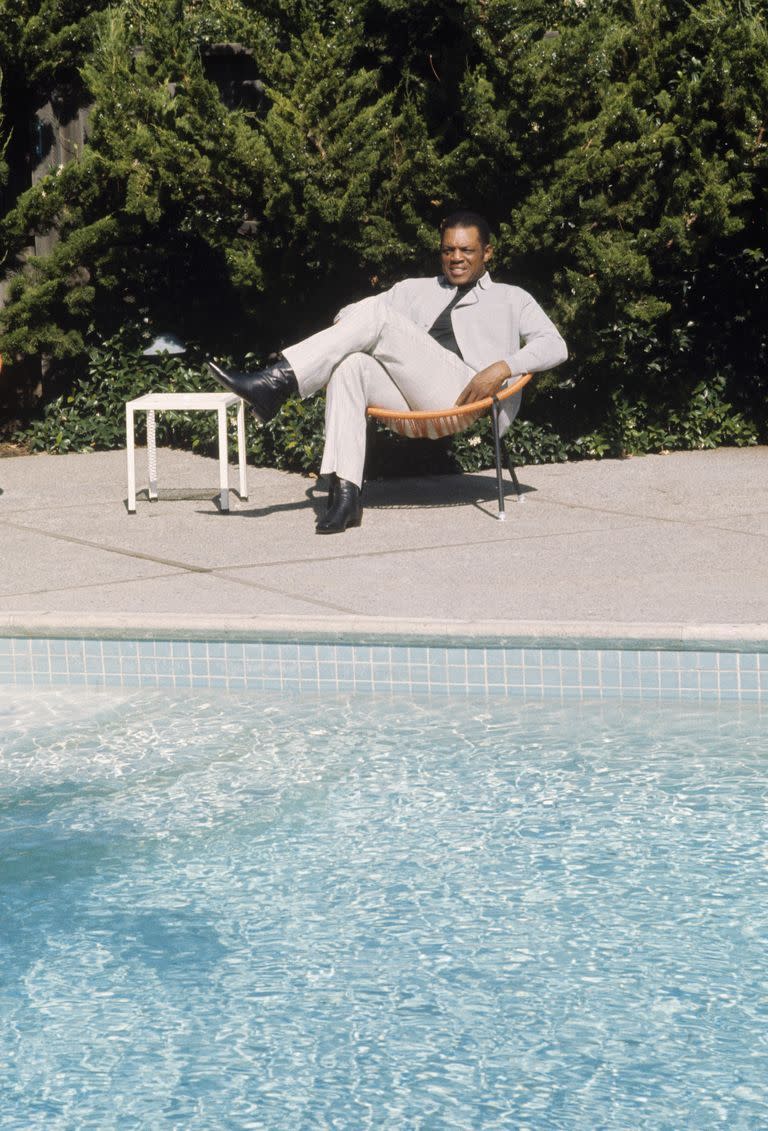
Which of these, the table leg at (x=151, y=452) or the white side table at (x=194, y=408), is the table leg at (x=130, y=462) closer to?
the white side table at (x=194, y=408)

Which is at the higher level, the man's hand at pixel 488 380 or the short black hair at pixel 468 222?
the short black hair at pixel 468 222

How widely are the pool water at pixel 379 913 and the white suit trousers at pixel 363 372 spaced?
2.06 m

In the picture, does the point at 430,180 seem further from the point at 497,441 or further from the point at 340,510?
the point at 340,510

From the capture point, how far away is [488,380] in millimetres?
6758

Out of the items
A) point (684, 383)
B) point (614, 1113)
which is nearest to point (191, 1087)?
point (614, 1113)

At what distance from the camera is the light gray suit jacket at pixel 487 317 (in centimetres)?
707

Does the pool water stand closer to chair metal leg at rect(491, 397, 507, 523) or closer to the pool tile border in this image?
the pool tile border

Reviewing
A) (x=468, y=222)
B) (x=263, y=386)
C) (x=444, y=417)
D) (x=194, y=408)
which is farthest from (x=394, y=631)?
(x=468, y=222)

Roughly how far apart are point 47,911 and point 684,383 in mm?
6317

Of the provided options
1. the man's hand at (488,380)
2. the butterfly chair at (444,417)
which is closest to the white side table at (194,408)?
the butterfly chair at (444,417)

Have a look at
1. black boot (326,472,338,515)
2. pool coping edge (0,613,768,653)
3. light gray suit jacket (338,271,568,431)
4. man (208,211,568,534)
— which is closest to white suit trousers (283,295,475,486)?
man (208,211,568,534)

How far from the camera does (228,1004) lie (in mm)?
3037

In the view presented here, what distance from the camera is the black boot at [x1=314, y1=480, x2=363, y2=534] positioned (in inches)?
267

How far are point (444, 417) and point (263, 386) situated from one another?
2.64 ft
